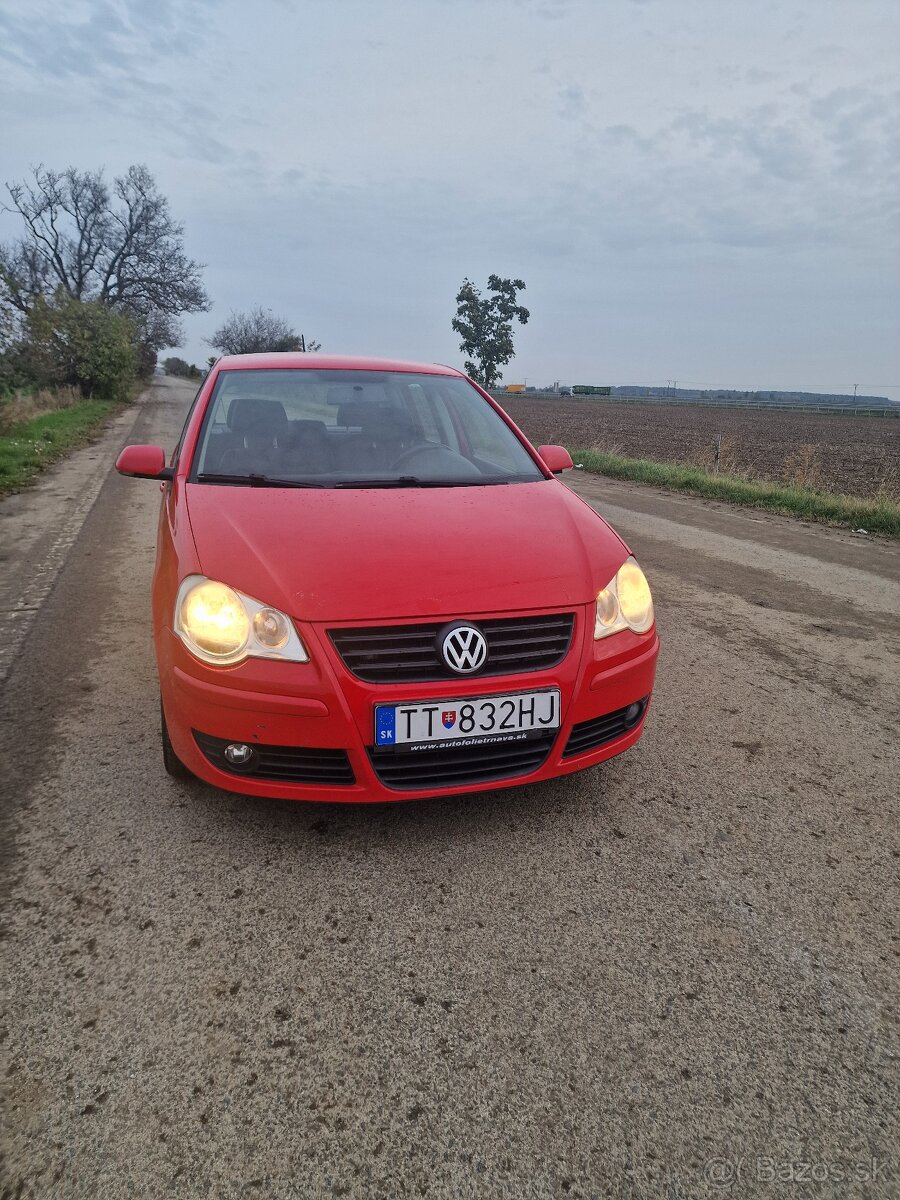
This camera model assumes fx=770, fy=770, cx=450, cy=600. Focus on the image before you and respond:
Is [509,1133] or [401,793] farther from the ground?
[401,793]

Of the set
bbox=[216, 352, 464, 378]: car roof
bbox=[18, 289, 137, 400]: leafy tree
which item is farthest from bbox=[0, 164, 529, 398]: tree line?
bbox=[216, 352, 464, 378]: car roof

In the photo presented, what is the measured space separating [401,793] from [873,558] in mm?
6581

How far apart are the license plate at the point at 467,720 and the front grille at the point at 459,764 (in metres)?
0.04

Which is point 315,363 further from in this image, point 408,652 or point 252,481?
point 408,652

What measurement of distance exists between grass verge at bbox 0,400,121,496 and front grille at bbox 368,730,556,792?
8.82 metres

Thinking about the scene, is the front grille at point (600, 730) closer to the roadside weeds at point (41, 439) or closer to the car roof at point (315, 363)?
the car roof at point (315, 363)

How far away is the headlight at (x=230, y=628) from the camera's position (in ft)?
7.18

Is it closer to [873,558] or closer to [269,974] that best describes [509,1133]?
[269,974]

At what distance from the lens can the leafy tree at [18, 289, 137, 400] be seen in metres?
26.1

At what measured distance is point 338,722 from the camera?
7.00 feet

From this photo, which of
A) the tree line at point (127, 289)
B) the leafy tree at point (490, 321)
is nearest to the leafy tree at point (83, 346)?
the tree line at point (127, 289)

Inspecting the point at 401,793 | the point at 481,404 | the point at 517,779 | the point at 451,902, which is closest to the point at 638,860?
the point at 517,779

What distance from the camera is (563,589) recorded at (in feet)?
7.89

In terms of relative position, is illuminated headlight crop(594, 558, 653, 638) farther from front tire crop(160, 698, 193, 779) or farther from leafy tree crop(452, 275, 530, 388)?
leafy tree crop(452, 275, 530, 388)
